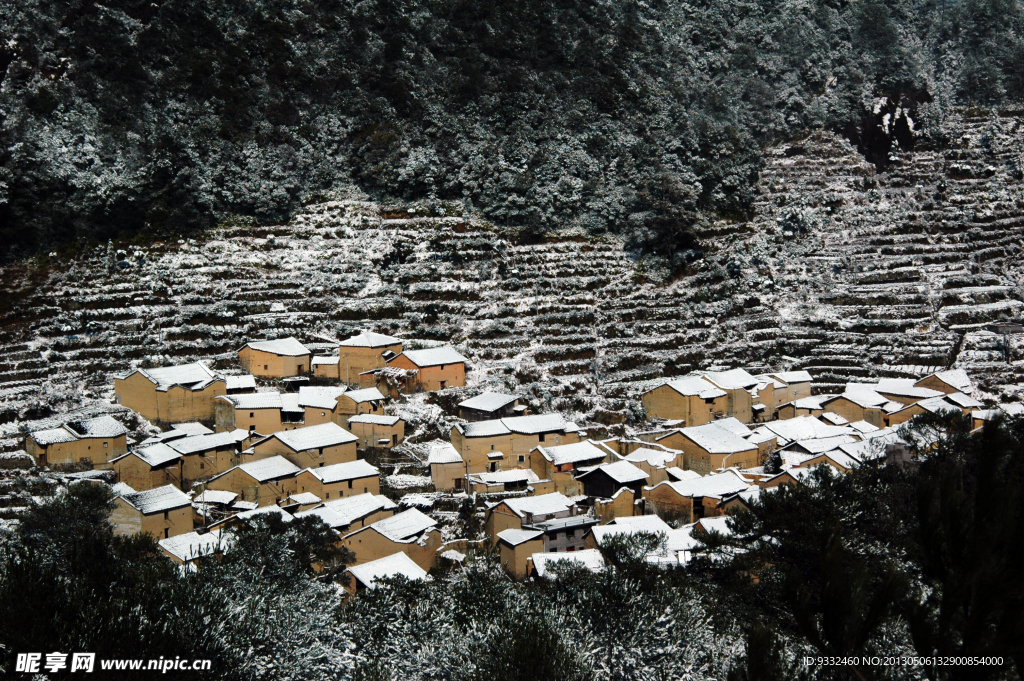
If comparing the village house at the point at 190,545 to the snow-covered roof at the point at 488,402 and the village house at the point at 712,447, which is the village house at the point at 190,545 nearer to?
the snow-covered roof at the point at 488,402

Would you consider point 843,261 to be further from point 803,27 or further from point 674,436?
point 803,27

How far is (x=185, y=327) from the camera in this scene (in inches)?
1875

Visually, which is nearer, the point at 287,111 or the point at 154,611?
the point at 154,611

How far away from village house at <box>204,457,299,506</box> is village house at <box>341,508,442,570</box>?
5.18 metres

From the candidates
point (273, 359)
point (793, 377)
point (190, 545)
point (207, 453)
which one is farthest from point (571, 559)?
point (793, 377)

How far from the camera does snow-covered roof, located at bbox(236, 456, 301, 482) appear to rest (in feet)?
111

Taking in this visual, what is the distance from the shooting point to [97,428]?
36.5 m

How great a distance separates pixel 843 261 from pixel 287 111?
42.4m

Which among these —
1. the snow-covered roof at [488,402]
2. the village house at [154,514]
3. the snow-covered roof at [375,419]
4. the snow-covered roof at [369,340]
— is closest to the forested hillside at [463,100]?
the snow-covered roof at [369,340]

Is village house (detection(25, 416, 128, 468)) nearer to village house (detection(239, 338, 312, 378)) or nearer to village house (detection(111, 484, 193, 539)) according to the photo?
village house (detection(111, 484, 193, 539))

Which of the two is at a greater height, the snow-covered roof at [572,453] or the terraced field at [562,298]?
the terraced field at [562,298]

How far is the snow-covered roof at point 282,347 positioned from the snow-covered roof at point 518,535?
19.3m

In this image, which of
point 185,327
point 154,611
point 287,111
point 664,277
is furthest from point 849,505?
point 287,111

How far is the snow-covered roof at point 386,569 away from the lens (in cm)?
2618
